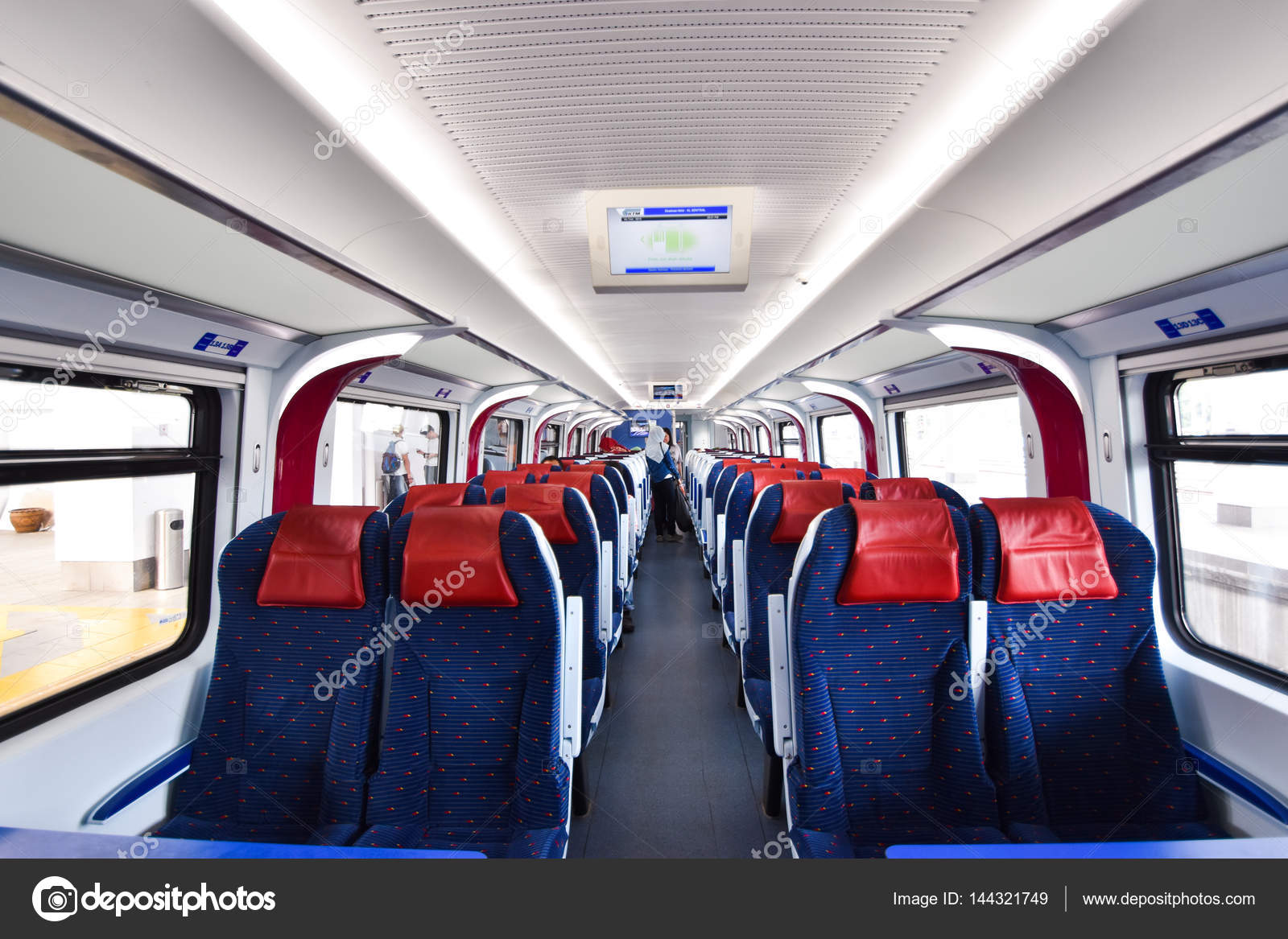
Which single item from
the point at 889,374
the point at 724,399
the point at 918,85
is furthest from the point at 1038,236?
the point at 724,399

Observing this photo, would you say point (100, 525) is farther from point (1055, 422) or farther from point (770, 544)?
point (1055, 422)

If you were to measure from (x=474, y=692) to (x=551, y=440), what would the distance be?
13.2 meters

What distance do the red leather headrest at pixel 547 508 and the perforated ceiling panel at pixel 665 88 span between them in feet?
5.54

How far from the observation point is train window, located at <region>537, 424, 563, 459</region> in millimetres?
14195

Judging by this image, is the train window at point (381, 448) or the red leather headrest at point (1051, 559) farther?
the train window at point (381, 448)

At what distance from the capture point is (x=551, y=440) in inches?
583

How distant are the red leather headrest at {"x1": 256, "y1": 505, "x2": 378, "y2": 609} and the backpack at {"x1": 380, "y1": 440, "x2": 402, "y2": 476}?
209 inches

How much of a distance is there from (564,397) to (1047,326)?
8524 millimetres

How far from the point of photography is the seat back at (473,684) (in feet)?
6.07

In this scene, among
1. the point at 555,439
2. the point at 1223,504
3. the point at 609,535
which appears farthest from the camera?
the point at 555,439

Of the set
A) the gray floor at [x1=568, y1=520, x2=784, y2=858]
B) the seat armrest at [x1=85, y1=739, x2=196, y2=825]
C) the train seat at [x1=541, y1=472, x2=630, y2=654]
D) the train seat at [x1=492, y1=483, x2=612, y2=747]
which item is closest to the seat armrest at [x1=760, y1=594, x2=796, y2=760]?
the gray floor at [x1=568, y1=520, x2=784, y2=858]

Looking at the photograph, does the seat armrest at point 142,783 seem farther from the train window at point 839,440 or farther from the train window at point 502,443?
the train window at point 839,440

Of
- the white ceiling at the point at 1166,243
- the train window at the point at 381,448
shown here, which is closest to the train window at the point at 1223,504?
the white ceiling at the point at 1166,243

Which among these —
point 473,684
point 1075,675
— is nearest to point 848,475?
point 1075,675
